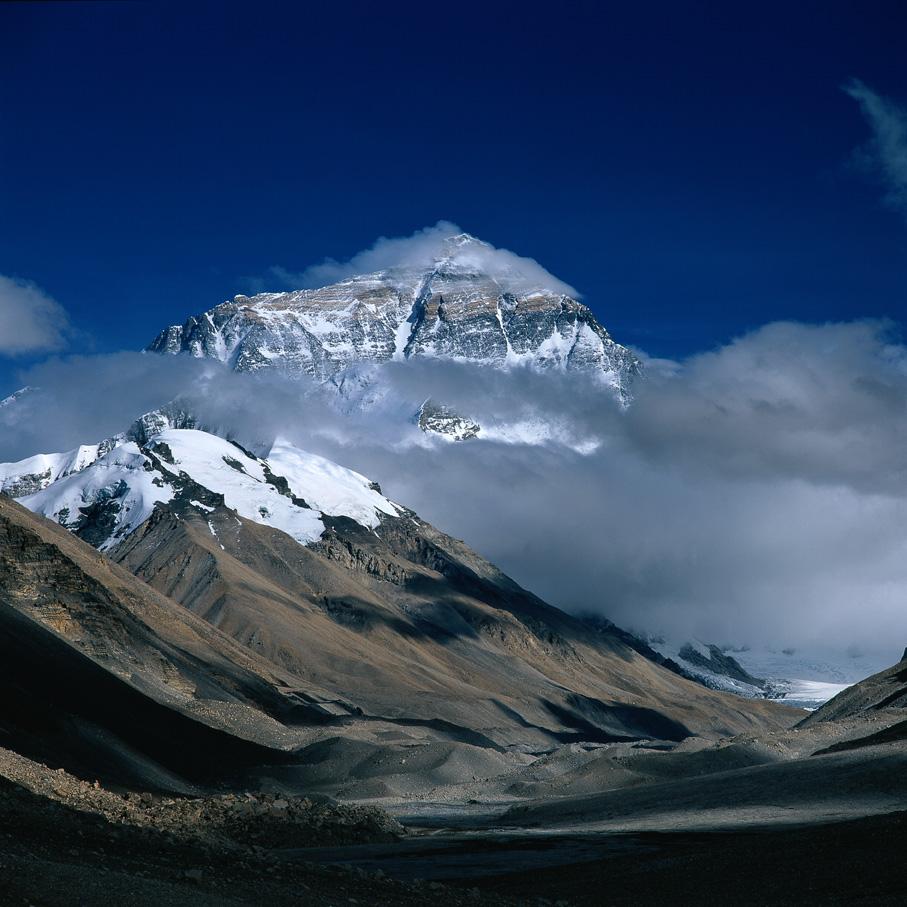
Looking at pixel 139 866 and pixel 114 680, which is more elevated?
pixel 114 680

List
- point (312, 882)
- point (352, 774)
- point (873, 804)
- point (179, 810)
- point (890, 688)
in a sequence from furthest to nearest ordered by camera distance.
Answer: point (890, 688), point (352, 774), point (873, 804), point (179, 810), point (312, 882)

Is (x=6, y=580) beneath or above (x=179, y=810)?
above

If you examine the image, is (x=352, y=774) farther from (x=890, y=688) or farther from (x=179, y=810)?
(x=890, y=688)

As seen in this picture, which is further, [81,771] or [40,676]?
[40,676]

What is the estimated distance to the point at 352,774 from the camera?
93.7 metres

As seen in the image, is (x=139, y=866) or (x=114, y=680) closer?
(x=139, y=866)

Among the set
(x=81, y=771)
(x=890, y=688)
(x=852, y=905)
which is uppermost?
(x=890, y=688)

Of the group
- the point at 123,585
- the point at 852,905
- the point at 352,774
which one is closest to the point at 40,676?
the point at 352,774

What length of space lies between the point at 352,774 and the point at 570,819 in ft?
96.0

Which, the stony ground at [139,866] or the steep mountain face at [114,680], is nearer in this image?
the stony ground at [139,866]

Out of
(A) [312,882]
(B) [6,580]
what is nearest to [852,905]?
(A) [312,882]

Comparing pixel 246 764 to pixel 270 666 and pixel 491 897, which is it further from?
pixel 270 666

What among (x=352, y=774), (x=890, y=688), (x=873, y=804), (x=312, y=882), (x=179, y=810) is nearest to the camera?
(x=312, y=882)

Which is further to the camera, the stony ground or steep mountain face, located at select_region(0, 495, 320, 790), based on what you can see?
steep mountain face, located at select_region(0, 495, 320, 790)
